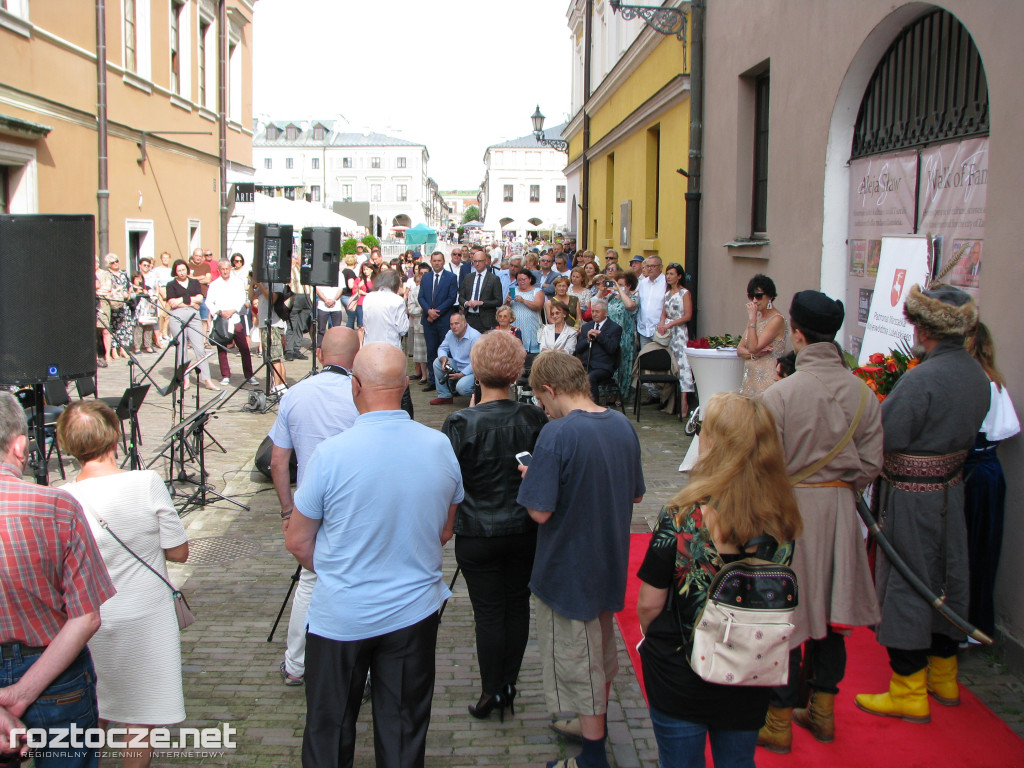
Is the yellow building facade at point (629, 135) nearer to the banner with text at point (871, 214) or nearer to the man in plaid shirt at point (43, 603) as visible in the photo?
the banner with text at point (871, 214)

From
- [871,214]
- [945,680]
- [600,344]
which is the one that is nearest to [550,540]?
[945,680]

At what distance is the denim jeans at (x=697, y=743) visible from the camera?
108 inches

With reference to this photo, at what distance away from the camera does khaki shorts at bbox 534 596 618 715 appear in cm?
350

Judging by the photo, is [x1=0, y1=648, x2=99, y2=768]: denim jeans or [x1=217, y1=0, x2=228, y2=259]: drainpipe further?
[x1=217, y1=0, x2=228, y2=259]: drainpipe

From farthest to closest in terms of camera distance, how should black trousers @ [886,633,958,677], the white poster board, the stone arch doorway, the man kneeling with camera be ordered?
the man kneeling with camera
the white poster board
the stone arch doorway
black trousers @ [886,633,958,677]

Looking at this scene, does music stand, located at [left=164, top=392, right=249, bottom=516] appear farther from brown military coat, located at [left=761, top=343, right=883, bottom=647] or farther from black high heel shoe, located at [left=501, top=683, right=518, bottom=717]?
brown military coat, located at [left=761, top=343, right=883, bottom=647]

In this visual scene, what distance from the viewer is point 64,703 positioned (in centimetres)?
261

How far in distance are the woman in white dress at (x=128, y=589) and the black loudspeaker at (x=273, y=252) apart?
8.16 meters

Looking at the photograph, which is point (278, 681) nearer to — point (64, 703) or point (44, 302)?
point (64, 703)

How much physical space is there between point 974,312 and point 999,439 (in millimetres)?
776

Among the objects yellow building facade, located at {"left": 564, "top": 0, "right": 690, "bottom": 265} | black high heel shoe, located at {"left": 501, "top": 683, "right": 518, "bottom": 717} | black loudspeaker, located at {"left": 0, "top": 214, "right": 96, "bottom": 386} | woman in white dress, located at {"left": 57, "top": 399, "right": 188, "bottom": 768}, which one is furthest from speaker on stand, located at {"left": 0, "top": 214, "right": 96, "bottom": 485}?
yellow building facade, located at {"left": 564, "top": 0, "right": 690, "bottom": 265}

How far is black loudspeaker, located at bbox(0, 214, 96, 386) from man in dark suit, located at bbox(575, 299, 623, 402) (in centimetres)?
559

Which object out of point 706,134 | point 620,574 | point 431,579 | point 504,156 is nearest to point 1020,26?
point 620,574

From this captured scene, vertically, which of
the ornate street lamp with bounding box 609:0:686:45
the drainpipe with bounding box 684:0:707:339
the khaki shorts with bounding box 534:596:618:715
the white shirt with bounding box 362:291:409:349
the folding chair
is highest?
the ornate street lamp with bounding box 609:0:686:45
